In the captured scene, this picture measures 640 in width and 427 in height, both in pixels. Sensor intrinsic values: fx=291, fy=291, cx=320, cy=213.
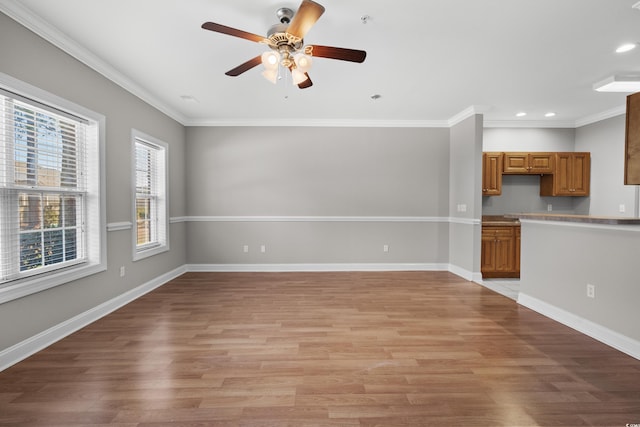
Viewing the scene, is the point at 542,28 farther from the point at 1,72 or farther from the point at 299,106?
the point at 1,72

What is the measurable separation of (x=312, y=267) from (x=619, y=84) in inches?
191

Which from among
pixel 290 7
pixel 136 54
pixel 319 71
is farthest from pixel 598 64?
pixel 136 54

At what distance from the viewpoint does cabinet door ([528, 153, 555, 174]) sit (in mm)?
5156

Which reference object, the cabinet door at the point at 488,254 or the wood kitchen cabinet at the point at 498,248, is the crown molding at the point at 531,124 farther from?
the cabinet door at the point at 488,254

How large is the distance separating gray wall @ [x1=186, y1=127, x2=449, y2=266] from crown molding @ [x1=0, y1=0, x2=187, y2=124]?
1.63 meters

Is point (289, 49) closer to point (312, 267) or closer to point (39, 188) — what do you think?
point (39, 188)

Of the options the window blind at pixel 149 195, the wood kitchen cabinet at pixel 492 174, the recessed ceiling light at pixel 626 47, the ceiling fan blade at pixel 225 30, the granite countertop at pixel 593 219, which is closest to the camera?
the ceiling fan blade at pixel 225 30

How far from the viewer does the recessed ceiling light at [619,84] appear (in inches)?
134

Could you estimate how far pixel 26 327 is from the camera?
2344 millimetres

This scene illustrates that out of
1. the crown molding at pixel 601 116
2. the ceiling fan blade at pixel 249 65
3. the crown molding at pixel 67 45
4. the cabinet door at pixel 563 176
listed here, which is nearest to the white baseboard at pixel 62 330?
the crown molding at pixel 67 45

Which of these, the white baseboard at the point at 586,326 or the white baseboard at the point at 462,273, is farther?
the white baseboard at the point at 462,273

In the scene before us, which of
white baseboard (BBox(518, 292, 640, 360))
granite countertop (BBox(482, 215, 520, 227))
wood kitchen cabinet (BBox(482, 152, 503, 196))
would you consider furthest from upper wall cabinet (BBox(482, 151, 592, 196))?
white baseboard (BBox(518, 292, 640, 360))

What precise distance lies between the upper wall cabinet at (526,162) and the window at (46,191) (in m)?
6.06

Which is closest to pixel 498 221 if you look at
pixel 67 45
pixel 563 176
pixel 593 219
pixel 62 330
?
pixel 563 176
